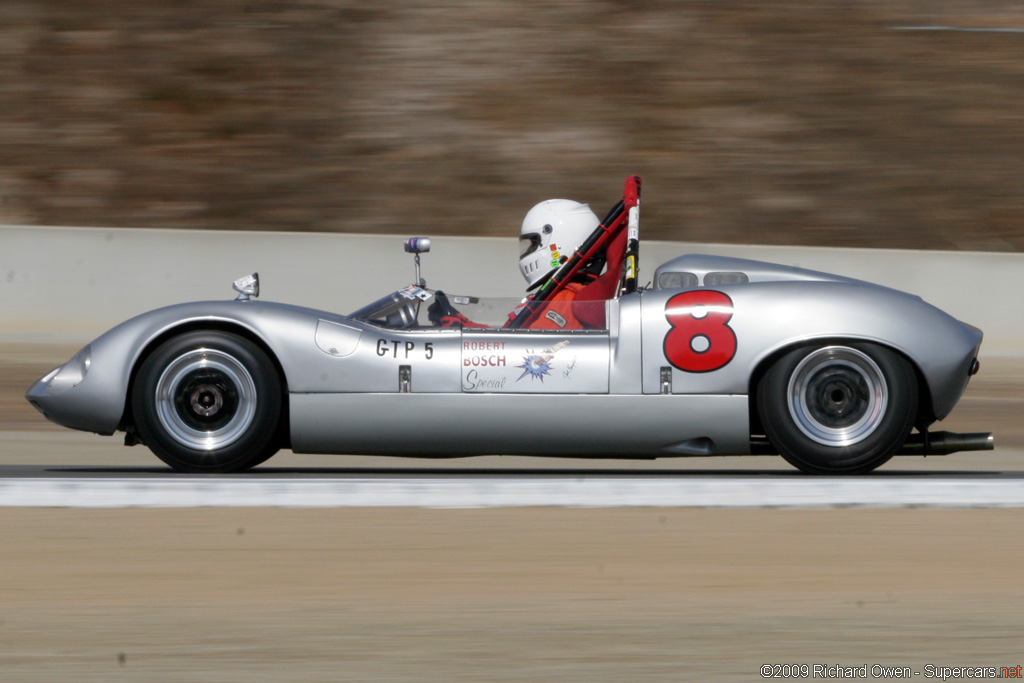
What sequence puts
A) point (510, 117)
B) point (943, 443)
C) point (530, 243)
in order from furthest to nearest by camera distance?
1. point (510, 117)
2. point (530, 243)
3. point (943, 443)

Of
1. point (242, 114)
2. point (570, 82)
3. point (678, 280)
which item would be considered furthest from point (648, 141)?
point (678, 280)

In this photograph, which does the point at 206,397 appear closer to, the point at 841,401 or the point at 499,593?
the point at 499,593

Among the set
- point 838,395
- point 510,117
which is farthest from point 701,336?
point 510,117

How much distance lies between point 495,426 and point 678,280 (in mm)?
1184

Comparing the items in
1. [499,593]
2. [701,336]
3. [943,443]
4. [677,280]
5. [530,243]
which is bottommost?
[499,593]

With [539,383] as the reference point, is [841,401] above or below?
below

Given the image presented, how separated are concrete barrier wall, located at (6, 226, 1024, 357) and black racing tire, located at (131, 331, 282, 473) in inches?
243

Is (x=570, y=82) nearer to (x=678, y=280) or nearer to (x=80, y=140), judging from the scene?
(x=80, y=140)

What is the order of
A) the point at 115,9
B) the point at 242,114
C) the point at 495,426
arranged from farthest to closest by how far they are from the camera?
the point at 115,9
the point at 242,114
the point at 495,426

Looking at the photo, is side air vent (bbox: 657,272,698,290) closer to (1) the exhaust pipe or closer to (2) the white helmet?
(2) the white helmet

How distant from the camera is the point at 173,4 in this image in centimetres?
1942

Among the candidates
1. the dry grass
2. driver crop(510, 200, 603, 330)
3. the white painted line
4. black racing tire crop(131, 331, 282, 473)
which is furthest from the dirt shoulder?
the dry grass

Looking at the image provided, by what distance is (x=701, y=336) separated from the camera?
5980mm

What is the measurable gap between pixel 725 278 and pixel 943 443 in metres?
1.22
